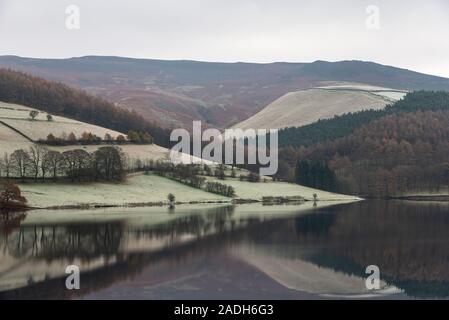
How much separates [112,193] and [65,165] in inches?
357

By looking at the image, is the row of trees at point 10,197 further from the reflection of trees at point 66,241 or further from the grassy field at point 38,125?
the grassy field at point 38,125

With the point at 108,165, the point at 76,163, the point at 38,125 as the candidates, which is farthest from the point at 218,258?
the point at 38,125

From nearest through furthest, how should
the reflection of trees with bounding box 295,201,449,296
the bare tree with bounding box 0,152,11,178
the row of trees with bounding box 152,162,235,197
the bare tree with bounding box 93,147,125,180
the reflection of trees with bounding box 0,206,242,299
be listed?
the reflection of trees with bounding box 0,206,242,299 → the reflection of trees with bounding box 295,201,449,296 → the bare tree with bounding box 0,152,11,178 → the bare tree with bounding box 93,147,125,180 → the row of trees with bounding box 152,162,235,197

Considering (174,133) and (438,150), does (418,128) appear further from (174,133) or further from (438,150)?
(174,133)

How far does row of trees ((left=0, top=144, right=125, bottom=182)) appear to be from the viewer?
335ft

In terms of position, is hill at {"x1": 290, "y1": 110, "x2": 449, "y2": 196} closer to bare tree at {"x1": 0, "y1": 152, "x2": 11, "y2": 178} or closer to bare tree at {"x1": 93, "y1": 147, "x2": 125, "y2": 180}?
bare tree at {"x1": 93, "y1": 147, "x2": 125, "y2": 180}

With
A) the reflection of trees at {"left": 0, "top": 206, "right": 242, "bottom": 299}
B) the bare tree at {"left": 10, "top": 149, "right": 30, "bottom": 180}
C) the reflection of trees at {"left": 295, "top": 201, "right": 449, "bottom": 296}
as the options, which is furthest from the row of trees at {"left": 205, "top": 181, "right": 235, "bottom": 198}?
the reflection of trees at {"left": 0, "top": 206, "right": 242, "bottom": 299}

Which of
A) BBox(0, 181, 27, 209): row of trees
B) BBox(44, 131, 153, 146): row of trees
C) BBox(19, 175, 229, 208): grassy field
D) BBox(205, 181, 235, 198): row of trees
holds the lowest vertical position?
BBox(205, 181, 235, 198): row of trees

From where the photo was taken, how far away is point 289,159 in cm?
19200

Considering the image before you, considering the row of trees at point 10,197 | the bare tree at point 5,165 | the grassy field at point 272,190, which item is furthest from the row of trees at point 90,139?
the row of trees at point 10,197

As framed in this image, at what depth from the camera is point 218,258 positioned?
148ft

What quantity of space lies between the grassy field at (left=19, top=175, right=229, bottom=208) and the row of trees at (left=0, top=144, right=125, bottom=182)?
7.90 ft
